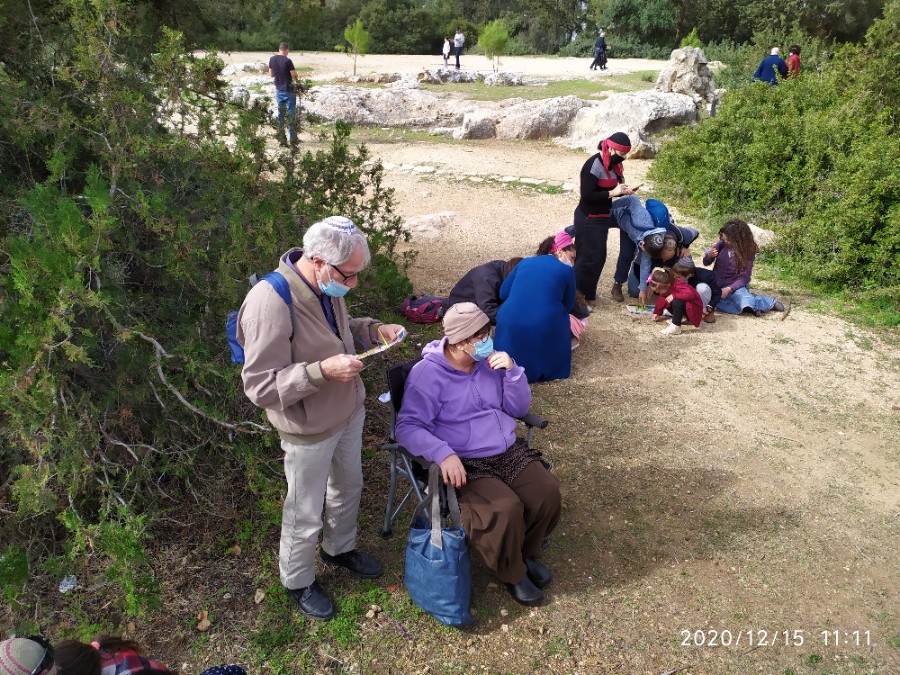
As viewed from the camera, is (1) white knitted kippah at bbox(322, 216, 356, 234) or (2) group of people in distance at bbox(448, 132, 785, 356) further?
(2) group of people in distance at bbox(448, 132, 785, 356)

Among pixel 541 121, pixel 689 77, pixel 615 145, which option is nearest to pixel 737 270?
pixel 615 145

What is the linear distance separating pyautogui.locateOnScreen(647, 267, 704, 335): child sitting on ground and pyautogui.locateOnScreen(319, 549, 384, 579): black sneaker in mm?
4138

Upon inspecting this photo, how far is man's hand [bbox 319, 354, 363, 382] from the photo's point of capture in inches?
102

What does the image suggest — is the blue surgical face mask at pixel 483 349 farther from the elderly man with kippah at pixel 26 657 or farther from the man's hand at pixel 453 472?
the elderly man with kippah at pixel 26 657

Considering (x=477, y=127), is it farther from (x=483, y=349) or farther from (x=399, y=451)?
(x=399, y=451)

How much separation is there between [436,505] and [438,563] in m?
0.26

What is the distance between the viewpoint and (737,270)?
6812 mm

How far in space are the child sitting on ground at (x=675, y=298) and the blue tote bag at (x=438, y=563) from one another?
4071 mm

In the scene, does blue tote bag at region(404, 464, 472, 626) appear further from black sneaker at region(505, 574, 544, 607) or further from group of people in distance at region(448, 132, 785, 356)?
group of people in distance at region(448, 132, 785, 356)

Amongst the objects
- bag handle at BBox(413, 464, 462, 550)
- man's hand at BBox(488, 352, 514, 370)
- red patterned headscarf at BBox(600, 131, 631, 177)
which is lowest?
bag handle at BBox(413, 464, 462, 550)

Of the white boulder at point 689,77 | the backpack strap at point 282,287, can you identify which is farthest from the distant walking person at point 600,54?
the backpack strap at point 282,287

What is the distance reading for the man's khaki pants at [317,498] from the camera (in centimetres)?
288
